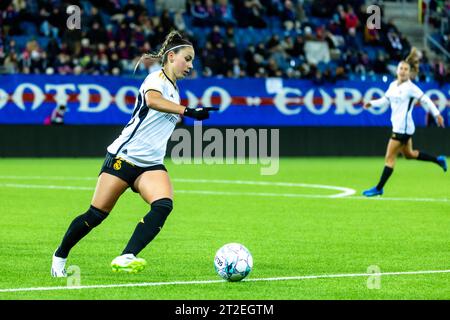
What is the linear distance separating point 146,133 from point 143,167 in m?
0.31

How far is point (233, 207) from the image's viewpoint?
17.0m

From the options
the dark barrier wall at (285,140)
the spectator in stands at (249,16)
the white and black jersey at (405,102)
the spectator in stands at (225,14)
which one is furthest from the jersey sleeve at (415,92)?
the spectator in stands at (249,16)

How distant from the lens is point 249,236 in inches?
518

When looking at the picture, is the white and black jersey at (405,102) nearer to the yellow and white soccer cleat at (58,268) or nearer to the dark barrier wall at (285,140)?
the yellow and white soccer cleat at (58,268)

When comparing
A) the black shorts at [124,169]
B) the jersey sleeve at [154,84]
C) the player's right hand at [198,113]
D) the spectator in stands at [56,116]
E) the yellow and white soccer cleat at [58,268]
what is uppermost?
the jersey sleeve at [154,84]

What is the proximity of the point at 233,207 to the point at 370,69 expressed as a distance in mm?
18676

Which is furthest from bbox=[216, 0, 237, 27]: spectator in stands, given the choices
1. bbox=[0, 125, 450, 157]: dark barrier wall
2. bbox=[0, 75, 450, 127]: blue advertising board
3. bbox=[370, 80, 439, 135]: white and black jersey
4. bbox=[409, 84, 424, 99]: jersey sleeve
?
bbox=[409, 84, 424, 99]: jersey sleeve

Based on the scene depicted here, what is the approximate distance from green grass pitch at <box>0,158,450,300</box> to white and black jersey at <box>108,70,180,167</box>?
1118mm

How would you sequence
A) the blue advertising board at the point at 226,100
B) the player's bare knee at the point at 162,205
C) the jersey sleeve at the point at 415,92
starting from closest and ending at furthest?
1. the player's bare knee at the point at 162,205
2. the jersey sleeve at the point at 415,92
3. the blue advertising board at the point at 226,100

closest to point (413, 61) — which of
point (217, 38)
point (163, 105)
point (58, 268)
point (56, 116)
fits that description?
point (163, 105)

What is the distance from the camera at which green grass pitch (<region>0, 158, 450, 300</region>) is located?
8.95 meters

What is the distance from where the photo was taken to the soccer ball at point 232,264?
9188 millimetres
